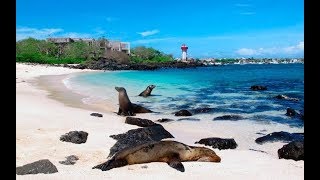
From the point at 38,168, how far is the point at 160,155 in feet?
5.81

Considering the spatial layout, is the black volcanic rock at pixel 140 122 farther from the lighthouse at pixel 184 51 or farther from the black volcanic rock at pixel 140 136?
the lighthouse at pixel 184 51

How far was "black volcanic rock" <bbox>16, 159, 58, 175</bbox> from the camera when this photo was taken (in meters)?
4.89

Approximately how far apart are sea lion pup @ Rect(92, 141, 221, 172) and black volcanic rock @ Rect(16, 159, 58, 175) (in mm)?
630

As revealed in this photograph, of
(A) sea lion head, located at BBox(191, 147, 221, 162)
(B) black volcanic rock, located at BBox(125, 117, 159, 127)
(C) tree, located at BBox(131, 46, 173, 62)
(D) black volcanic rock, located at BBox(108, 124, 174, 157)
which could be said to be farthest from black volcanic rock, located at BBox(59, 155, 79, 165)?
(C) tree, located at BBox(131, 46, 173, 62)

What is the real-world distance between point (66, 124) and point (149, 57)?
113 meters

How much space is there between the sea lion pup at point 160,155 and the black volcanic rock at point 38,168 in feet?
2.07

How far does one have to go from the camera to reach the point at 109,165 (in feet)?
17.6

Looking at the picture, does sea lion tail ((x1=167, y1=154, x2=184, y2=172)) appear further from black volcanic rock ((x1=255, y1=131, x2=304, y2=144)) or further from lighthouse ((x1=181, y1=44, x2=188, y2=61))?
lighthouse ((x1=181, y1=44, x2=188, y2=61))

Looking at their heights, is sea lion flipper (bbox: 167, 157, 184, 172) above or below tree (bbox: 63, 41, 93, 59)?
below

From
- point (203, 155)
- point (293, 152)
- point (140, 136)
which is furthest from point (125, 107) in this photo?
point (293, 152)

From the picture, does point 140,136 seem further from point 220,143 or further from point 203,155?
point 203,155

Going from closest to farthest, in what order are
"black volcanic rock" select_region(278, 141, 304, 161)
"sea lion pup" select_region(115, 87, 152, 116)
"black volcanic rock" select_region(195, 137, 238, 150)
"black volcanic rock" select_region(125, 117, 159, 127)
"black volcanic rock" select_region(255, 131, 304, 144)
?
"black volcanic rock" select_region(278, 141, 304, 161) → "black volcanic rock" select_region(195, 137, 238, 150) → "black volcanic rock" select_region(255, 131, 304, 144) → "black volcanic rock" select_region(125, 117, 159, 127) → "sea lion pup" select_region(115, 87, 152, 116)
